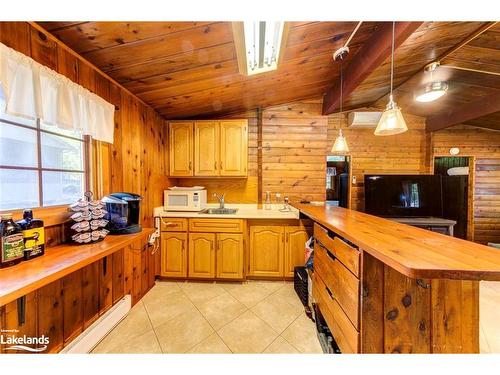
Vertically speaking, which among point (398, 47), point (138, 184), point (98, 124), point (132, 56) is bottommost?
point (138, 184)

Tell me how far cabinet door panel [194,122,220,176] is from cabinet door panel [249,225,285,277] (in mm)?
1033

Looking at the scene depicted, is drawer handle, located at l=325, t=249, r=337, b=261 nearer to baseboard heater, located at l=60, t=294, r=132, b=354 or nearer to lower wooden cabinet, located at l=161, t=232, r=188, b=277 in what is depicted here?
lower wooden cabinet, located at l=161, t=232, r=188, b=277

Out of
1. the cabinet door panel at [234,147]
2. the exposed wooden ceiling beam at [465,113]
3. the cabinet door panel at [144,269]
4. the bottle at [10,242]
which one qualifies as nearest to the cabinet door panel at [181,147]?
the cabinet door panel at [234,147]

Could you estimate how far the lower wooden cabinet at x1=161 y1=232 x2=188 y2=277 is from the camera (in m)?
2.46

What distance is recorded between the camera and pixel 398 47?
1.55 metres

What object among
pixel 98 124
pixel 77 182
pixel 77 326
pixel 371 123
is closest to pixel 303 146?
pixel 371 123

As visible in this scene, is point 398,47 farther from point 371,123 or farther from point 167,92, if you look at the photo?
point 167,92

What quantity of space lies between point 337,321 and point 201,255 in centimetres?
170

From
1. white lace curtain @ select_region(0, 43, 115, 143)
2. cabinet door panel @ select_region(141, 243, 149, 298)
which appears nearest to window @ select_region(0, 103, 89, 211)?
white lace curtain @ select_region(0, 43, 115, 143)

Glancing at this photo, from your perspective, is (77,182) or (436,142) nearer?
(77,182)

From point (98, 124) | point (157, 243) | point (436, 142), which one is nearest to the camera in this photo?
point (98, 124)

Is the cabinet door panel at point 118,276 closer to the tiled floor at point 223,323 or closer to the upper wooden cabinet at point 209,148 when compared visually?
the tiled floor at point 223,323

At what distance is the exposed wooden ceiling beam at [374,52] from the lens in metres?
1.41

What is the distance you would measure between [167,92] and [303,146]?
201 cm
